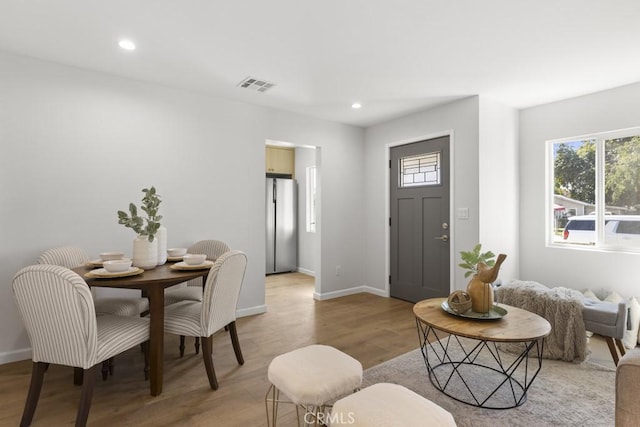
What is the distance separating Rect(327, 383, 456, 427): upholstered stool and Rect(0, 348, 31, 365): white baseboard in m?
2.96

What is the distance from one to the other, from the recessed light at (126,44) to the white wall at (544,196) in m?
4.32

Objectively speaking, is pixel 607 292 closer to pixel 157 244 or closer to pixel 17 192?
pixel 157 244

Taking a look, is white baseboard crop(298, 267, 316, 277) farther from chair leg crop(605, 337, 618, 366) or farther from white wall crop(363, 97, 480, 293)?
chair leg crop(605, 337, 618, 366)

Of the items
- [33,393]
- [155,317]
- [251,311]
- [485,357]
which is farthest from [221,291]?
→ [485,357]

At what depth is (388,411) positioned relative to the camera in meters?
1.23

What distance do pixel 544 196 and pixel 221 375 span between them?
4.03 metres

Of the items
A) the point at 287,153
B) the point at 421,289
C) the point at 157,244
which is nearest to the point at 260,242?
the point at 157,244

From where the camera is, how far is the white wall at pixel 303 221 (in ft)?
21.2

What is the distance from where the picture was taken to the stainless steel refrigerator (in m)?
6.30

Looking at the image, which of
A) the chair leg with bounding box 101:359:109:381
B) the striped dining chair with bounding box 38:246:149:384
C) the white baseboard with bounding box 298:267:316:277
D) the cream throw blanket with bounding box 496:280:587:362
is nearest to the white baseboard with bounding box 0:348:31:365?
the striped dining chair with bounding box 38:246:149:384

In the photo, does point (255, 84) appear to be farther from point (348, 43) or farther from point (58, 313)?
point (58, 313)

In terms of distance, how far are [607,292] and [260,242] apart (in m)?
3.80

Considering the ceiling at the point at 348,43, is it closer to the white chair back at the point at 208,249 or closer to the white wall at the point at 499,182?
the white wall at the point at 499,182

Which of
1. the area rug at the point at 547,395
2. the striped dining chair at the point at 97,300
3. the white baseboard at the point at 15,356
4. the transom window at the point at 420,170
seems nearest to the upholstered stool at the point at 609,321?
the area rug at the point at 547,395
